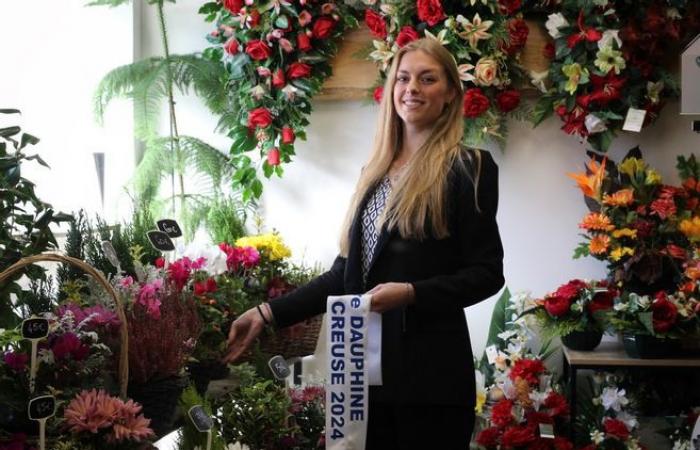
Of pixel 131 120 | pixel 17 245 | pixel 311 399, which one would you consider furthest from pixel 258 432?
pixel 131 120

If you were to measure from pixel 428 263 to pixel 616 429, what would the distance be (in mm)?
1402

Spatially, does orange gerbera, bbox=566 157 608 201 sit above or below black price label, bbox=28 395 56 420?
above

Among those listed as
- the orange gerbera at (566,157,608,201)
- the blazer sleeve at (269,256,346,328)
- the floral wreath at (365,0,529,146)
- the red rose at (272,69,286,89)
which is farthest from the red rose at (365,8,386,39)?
the blazer sleeve at (269,256,346,328)

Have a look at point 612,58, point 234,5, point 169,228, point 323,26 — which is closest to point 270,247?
point 169,228

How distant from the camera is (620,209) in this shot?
3.10m

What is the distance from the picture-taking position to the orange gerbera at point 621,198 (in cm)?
307

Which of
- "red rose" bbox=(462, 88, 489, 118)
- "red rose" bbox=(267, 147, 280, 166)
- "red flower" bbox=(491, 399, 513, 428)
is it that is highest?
"red rose" bbox=(462, 88, 489, 118)

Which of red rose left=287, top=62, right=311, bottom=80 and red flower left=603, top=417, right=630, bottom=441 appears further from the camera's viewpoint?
red rose left=287, top=62, right=311, bottom=80

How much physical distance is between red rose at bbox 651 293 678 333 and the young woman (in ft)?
4.08

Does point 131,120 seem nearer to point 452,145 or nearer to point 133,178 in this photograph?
point 133,178

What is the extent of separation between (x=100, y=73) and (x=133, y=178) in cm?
51

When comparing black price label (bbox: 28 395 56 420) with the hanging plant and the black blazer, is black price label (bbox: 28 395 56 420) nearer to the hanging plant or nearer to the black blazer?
the black blazer

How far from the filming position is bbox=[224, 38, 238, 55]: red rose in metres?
3.42

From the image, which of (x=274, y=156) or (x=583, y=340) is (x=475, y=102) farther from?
(x=583, y=340)
